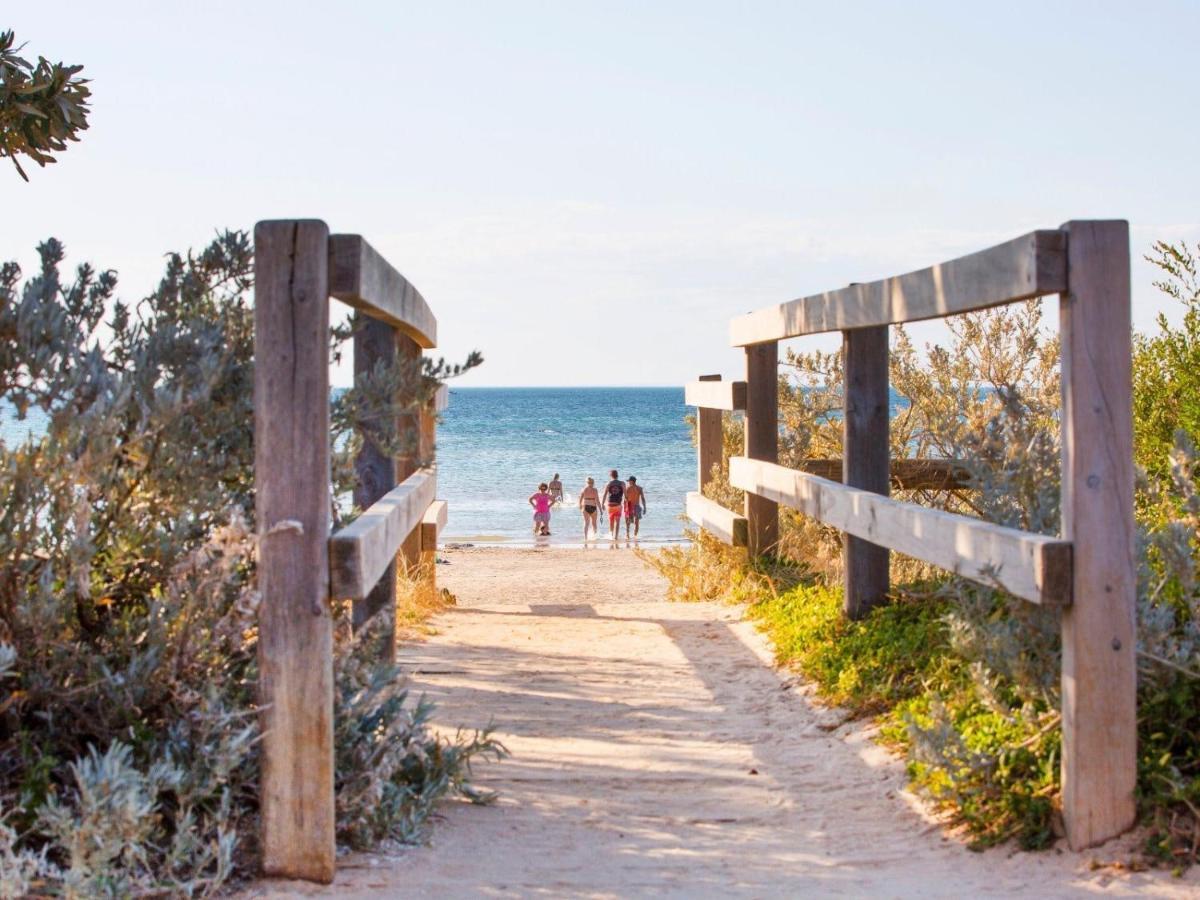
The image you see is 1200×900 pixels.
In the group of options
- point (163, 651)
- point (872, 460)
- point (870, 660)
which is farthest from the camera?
point (872, 460)

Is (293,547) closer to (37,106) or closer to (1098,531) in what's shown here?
(1098,531)

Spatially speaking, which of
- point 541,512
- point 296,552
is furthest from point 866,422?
point 541,512

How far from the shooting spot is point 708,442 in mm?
11445

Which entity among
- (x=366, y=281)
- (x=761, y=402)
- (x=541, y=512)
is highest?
(x=366, y=281)

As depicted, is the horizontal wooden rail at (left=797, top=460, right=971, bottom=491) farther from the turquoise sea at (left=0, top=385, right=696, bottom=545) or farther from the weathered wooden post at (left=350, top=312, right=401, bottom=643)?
the turquoise sea at (left=0, top=385, right=696, bottom=545)

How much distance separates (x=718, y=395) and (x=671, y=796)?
5165mm

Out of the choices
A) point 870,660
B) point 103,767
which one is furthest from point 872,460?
point 103,767

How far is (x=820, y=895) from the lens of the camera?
13.0 feet

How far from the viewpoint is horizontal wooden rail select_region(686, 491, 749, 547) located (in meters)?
9.49

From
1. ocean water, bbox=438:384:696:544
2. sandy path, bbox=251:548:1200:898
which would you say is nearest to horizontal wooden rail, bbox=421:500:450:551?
sandy path, bbox=251:548:1200:898

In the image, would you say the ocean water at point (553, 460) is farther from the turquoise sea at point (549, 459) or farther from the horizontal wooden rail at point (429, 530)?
the horizontal wooden rail at point (429, 530)

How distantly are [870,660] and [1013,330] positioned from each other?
6953 mm

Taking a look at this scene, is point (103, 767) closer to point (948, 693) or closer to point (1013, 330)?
point (948, 693)

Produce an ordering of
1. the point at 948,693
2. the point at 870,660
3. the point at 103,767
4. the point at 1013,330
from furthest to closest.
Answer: the point at 1013,330 < the point at 870,660 < the point at 948,693 < the point at 103,767
